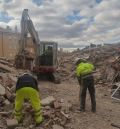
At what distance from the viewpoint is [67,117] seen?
1006 cm

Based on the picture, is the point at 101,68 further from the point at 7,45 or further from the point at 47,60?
the point at 7,45

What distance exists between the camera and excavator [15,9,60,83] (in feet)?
65.7

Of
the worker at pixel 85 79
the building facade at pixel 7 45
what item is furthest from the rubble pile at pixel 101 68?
the worker at pixel 85 79

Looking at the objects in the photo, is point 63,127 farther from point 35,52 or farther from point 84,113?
point 35,52

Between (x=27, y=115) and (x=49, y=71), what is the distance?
1135 cm

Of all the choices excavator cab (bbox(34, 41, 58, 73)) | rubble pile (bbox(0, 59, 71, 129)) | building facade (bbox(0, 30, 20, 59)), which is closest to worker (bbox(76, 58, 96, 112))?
rubble pile (bbox(0, 59, 71, 129))

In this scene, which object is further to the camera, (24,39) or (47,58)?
(47,58)

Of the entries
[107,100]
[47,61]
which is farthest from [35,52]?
[107,100]

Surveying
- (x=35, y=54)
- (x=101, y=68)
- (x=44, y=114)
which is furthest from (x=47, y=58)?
(x=44, y=114)

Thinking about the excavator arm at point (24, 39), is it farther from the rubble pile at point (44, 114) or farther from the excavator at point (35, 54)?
the rubble pile at point (44, 114)

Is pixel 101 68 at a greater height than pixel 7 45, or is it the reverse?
pixel 7 45

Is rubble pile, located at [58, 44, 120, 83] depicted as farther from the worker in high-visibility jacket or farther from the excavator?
the worker in high-visibility jacket

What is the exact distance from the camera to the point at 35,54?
21.0 metres

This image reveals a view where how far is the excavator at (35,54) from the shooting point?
2002 cm
